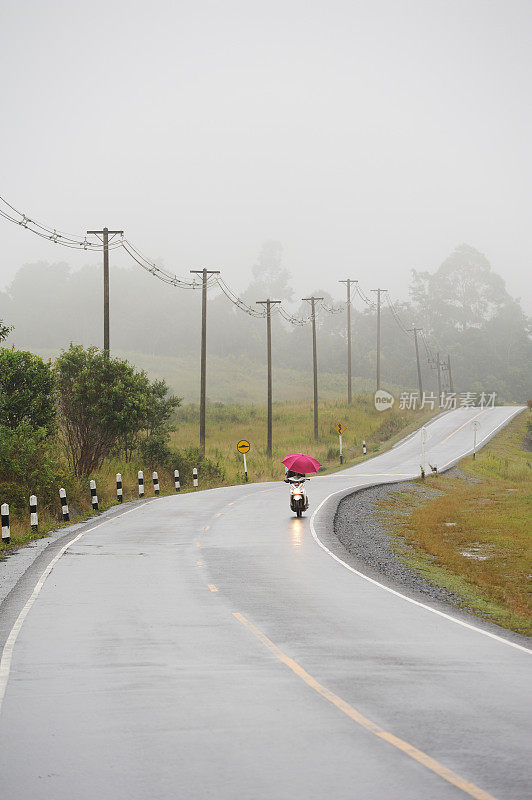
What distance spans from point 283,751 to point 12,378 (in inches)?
1023

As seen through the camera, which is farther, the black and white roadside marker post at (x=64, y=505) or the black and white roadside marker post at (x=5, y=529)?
the black and white roadside marker post at (x=64, y=505)

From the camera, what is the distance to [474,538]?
26.3 meters

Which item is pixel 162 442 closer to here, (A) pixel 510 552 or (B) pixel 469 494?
(B) pixel 469 494

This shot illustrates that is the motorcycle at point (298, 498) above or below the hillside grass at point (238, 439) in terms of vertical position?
below

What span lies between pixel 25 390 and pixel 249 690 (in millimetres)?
23881

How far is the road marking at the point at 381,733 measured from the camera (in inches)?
230

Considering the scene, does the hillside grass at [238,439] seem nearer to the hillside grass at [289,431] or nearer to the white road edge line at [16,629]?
the hillside grass at [289,431]

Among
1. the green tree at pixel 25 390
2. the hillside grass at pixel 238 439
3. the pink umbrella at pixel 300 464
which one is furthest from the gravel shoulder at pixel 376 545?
the green tree at pixel 25 390

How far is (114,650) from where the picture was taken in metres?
10.4

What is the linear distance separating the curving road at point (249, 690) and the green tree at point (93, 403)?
18.3 metres

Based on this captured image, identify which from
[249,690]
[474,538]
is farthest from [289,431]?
[249,690]

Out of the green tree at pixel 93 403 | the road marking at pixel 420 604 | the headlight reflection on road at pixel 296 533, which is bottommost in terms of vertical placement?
the road marking at pixel 420 604

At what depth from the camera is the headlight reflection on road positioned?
2219 centimetres

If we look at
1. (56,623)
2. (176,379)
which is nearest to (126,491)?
(56,623)
